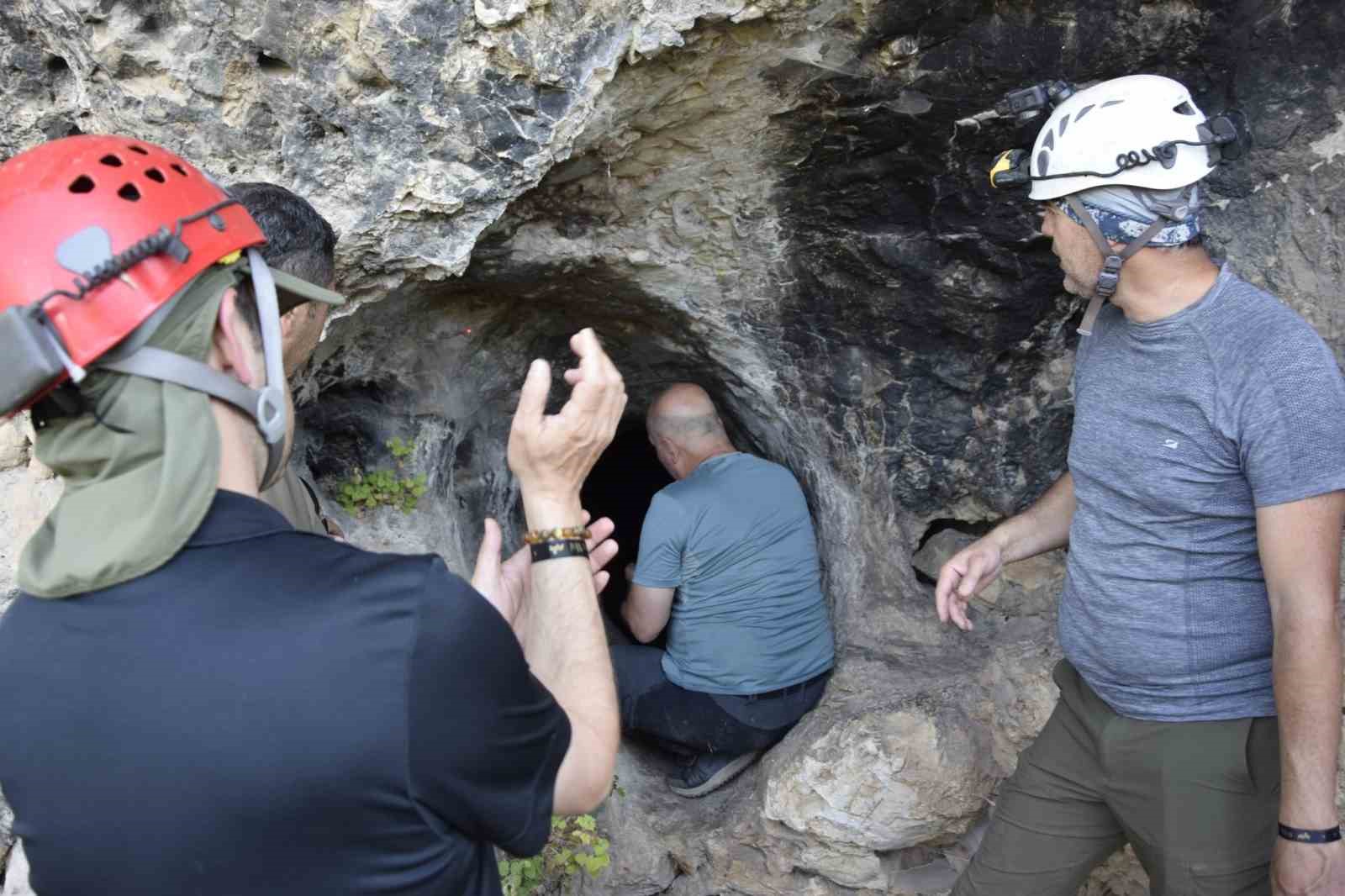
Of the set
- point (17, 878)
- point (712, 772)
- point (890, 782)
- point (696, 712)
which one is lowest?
point (712, 772)

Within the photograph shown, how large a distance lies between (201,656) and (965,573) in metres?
1.91

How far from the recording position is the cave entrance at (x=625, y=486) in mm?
5664

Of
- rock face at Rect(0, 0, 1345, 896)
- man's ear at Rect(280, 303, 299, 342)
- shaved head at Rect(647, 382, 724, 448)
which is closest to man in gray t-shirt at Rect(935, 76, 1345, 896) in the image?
rock face at Rect(0, 0, 1345, 896)

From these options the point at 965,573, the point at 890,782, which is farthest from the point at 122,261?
the point at 890,782

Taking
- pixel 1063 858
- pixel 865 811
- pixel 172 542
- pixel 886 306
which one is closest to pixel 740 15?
pixel 886 306

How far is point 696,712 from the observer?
12.3 ft

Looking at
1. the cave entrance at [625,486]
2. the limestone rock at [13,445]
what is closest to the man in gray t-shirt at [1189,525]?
the limestone rock at [13,445]

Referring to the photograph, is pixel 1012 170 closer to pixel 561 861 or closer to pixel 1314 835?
pixel 1314 835

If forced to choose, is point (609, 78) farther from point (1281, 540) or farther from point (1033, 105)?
point (1281, 540)

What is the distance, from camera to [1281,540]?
1.83 meters

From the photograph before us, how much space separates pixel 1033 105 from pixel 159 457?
184 cm

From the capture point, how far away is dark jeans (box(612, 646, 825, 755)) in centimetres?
371

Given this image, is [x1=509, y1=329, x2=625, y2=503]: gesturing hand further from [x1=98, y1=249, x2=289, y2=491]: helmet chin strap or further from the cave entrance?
the cave entrance

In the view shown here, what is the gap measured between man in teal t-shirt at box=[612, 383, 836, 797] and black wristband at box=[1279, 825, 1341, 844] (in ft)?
6.47
